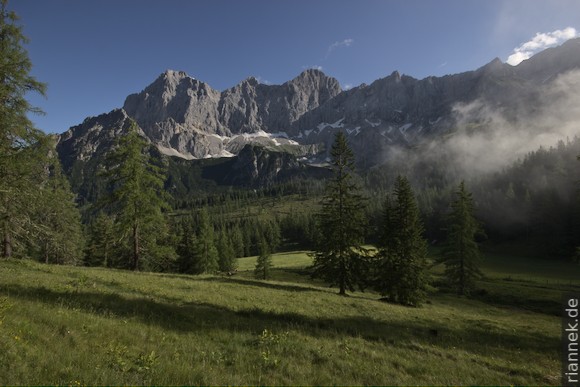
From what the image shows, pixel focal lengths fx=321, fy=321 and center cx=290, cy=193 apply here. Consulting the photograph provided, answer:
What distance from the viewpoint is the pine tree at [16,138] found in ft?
58.1

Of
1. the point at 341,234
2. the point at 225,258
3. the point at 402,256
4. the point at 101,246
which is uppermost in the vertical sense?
the point at 341,234

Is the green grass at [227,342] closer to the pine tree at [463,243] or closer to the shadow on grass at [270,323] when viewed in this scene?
the shadow on grass at [270,323]

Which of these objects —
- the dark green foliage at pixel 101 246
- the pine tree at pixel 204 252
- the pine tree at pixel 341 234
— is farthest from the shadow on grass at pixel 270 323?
the dark green foliage at pixel 101 246

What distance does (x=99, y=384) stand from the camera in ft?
21.7

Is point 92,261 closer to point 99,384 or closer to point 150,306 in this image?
point 150,306

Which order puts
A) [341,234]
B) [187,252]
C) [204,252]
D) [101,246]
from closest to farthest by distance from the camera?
1. [341,234]
2. [101,246]
3. [204,252]
4. [187,252]

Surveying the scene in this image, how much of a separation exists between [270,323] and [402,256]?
2125 cm

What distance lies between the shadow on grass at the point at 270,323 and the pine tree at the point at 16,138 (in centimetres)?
677

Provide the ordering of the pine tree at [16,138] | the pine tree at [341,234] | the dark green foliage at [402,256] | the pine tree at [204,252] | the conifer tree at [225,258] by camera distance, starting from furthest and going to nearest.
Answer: the conifer tree at [225,258], the pine tree at [204,252], the dark green foliage at [402,256], the pine tree at [341,234], the pine tree at [16,138]

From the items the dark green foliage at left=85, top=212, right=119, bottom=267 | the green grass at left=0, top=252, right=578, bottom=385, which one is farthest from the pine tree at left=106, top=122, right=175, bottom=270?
the dark green foliage at left=85, top=212, right=119, bottom=267

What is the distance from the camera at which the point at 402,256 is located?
31984 mm

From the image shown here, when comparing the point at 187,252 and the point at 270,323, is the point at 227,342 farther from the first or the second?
the point at 187,252

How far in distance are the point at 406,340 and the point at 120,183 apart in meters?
28.3

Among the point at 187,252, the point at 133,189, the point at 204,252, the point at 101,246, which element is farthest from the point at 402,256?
the point at 101,246
